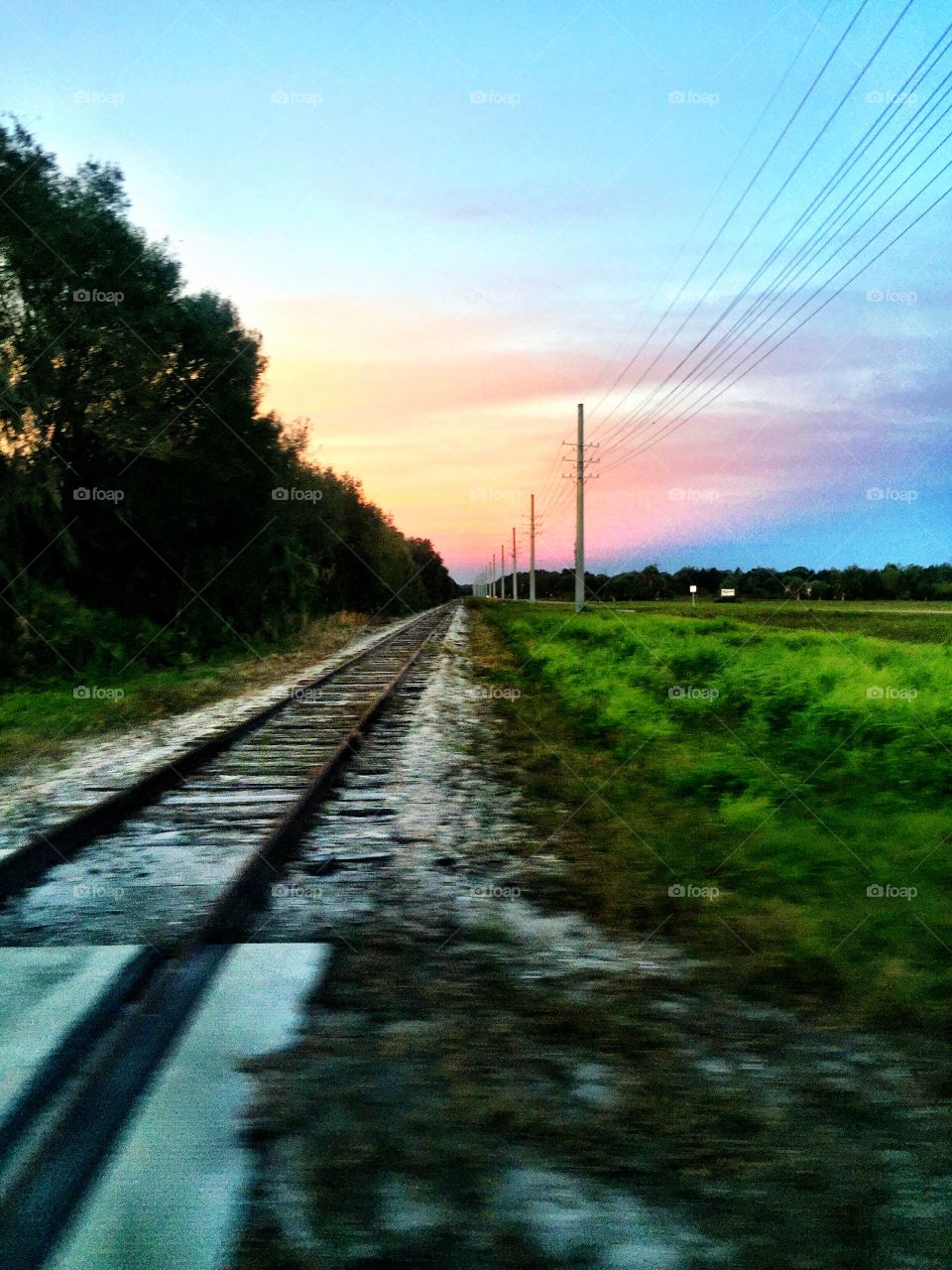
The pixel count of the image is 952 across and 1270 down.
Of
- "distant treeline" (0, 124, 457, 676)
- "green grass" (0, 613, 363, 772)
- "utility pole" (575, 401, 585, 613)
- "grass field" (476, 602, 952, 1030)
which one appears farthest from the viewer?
"utility pole" (575, 401, 585, 613)

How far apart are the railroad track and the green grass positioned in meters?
1.97

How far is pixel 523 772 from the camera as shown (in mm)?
10438

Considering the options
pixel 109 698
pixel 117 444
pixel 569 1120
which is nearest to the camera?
pixel 569 1120

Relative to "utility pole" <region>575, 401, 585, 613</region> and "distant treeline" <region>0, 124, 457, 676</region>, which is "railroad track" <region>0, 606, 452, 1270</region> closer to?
"distant treeline" <region>0, 124, 457, 676</region>

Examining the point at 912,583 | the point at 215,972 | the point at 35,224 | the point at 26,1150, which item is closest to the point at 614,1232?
the point at 26,1150

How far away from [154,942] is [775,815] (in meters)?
4.57

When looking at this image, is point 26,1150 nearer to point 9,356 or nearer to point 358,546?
point 9,356

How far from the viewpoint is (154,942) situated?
5203mm

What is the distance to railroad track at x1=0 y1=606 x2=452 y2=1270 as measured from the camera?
3.01m

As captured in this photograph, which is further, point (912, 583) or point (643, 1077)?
point (912, 583)

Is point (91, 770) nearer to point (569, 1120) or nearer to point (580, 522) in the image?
point (569, 1120)

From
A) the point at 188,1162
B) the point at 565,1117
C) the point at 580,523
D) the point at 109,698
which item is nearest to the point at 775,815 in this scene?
the point at 565,1117

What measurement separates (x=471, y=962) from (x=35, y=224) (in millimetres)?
20418

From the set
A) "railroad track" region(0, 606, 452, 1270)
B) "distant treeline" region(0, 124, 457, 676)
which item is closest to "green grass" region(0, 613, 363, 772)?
"distant treeline" region(0, 124, 457, 676)
